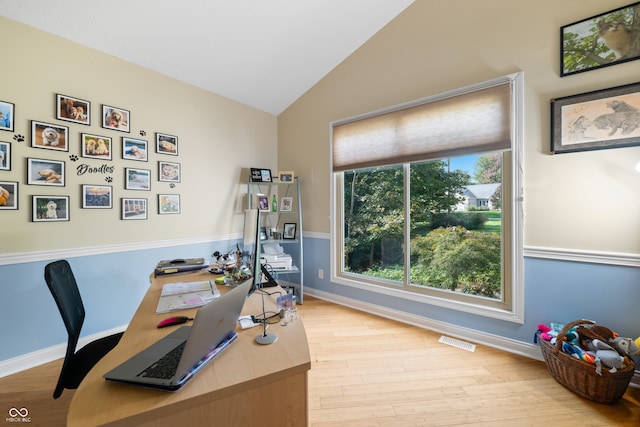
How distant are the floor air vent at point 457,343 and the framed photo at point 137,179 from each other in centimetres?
311

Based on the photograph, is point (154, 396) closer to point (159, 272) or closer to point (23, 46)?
point (159, 272)

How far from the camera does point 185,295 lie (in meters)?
1.45

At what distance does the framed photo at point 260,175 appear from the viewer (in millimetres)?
3346

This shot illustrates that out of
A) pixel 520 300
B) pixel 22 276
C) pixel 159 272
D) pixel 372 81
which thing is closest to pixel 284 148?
pixel 372 81

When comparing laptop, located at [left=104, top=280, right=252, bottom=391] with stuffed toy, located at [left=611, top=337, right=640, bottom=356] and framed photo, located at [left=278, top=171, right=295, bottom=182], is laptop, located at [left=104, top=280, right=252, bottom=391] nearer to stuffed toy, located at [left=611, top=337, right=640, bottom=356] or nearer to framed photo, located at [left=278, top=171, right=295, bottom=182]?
stuffed toy, located at [left=611, top=337, right=640, bottom=356]

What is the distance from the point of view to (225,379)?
78cm

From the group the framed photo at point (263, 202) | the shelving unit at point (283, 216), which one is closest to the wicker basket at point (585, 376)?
the shelving unit at point (283, 216)

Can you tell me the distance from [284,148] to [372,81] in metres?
1.49

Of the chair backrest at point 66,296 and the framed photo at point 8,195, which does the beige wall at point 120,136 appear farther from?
the chair backrest at point 66,296

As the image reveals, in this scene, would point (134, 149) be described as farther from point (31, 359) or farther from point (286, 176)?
point (31, 359)

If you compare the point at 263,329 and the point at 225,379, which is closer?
the point at 225,379

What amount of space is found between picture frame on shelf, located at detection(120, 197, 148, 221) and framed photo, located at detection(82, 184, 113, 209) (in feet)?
0.37

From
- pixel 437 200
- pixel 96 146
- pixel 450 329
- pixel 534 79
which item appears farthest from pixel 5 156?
pixel 534 79

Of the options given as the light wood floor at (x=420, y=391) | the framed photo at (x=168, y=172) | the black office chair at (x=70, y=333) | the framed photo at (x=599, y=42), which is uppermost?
the framed photo at (x=599, y=42)
